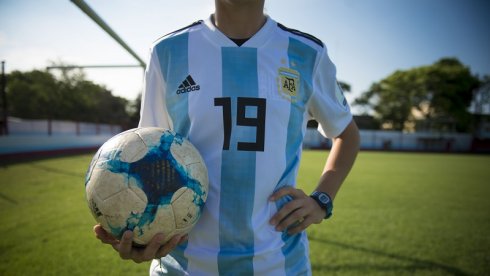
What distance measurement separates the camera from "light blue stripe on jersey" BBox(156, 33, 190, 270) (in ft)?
3.98

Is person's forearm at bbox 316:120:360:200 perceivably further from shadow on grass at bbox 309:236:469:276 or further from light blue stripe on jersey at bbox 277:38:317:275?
shadow on grass at bbox 309:236:469:276

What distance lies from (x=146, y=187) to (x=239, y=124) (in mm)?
442

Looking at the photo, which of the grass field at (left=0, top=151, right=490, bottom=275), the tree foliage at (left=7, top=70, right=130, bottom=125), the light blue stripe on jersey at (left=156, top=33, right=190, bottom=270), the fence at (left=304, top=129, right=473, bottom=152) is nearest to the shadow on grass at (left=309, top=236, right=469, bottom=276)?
the grass field at (left=0, top=151, right=490, bottom=275)

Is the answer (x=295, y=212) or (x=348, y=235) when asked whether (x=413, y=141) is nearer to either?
(x=348, y=235)

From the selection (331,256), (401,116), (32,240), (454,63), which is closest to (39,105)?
(32,240)

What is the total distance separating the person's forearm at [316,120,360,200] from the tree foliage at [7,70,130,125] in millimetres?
21650

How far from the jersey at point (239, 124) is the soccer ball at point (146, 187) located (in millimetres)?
143

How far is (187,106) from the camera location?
1204mm

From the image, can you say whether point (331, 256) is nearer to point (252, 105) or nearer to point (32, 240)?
point (252, 105)

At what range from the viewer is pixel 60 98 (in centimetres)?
2839

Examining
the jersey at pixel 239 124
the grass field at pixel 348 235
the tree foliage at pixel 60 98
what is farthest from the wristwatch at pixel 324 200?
the tree foliage at pixel 60 98

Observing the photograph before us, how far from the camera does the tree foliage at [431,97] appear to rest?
38750mm

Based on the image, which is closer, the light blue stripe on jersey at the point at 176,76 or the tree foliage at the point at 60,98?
the light blue stripe on jersey at the point at 176,76

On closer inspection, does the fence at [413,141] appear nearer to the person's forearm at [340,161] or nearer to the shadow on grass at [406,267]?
the shadow on grass at [406,267]
